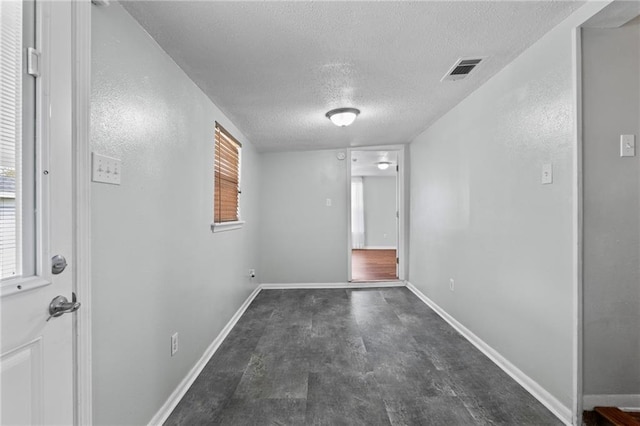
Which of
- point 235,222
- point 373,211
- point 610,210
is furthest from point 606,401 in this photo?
point 373,211

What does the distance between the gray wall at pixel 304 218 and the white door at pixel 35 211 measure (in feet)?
11.1

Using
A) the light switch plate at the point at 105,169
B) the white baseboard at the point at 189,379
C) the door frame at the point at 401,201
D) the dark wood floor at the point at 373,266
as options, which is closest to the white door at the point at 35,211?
the light switch plate at the point at 105,169

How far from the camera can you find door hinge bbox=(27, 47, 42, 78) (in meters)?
0.84

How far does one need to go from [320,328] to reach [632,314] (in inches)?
85.2

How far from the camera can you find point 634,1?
4.27 feet

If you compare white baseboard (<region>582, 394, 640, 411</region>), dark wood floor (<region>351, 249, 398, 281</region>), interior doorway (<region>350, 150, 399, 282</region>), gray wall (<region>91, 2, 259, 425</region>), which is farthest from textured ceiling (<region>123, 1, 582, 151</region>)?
interior doorway (<region>350, 150, 399, 282</region>)

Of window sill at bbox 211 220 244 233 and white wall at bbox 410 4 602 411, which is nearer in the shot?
white wall at bbox 410 4 602 411

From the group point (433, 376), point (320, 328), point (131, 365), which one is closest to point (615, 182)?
point (433, 376)

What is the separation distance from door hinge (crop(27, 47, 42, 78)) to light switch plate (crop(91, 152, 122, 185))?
316mm

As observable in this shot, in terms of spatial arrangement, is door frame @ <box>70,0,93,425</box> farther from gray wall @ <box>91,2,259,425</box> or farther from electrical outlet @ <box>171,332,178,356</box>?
electrical outlet @ <box>171,332,178,356</box>

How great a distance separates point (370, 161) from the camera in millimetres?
6176

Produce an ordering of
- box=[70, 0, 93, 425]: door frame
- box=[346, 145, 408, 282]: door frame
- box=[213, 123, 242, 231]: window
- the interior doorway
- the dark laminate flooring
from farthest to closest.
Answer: the interior doorway, box=[346, 145, 408, 282]: door frame, box=[213, 123, 242, 231]: window, the dark laminate flooring, box=[70, 0, 93, 425]: door frame

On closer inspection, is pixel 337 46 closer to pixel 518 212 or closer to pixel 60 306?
pixel 518 212

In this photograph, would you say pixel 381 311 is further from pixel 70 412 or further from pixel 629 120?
pixel 70 412
